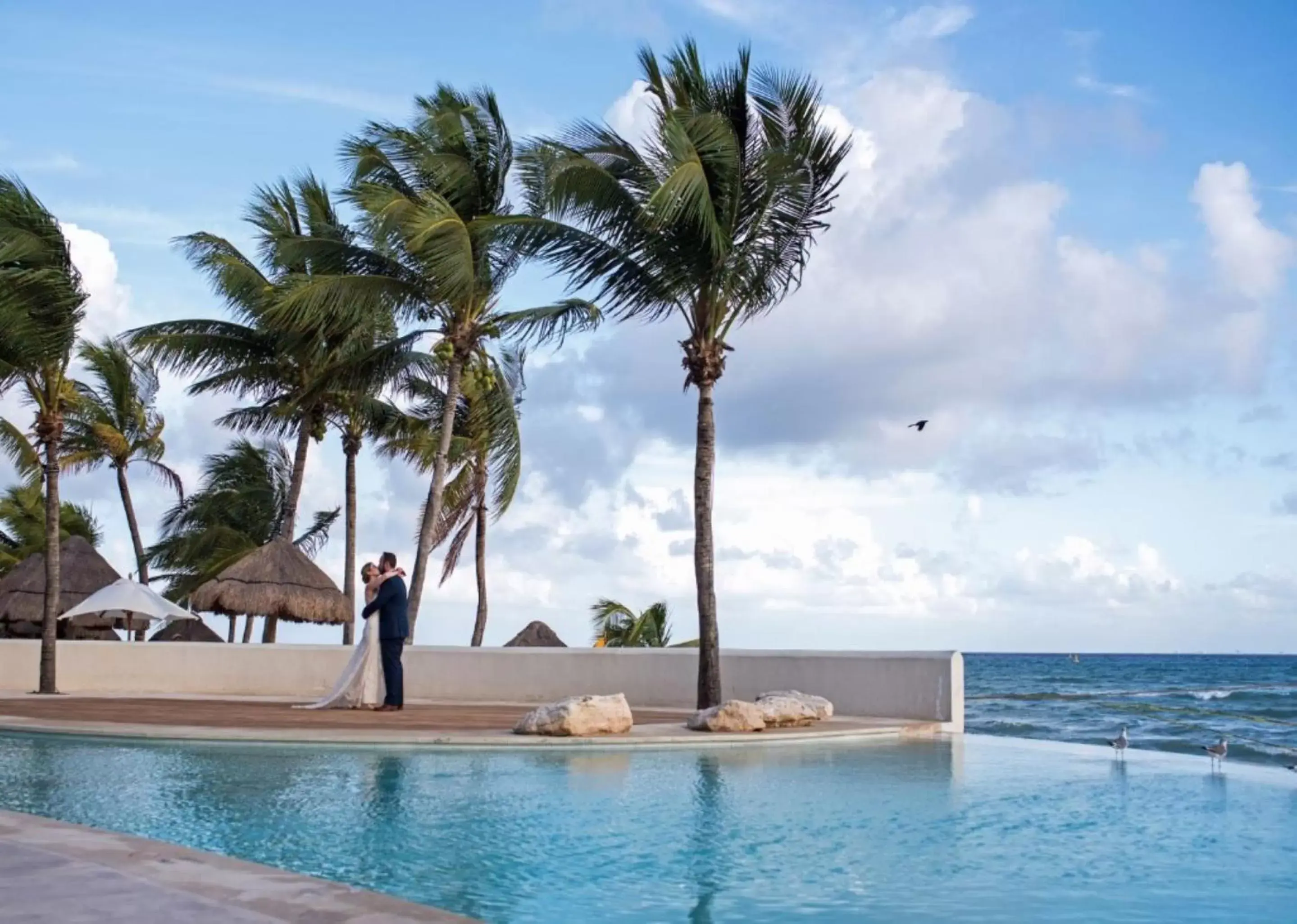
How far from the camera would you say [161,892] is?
532 centimetres

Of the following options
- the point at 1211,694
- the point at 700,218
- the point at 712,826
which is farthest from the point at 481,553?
the point at 1211,694

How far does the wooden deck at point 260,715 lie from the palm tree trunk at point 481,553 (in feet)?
42.2

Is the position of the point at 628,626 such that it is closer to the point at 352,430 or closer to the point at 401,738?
the point at 352,430

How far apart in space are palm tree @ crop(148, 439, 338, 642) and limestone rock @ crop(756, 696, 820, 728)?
2004 centimetres

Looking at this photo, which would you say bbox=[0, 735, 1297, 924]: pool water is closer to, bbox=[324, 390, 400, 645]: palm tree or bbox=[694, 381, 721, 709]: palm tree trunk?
bbox=[694, 381, 721, 709]: palm tree trunk

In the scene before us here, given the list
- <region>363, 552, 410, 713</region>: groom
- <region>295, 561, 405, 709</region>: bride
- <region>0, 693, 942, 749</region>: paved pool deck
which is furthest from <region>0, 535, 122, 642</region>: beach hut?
<region>363, 552, 410, 713</region>: groom

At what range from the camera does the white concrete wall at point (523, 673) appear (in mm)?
17422

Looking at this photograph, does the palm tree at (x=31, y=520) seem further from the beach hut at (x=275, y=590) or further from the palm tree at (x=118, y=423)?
the beach hut at (x=275, y=590)

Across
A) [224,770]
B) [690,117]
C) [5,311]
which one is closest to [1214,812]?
[224,770]

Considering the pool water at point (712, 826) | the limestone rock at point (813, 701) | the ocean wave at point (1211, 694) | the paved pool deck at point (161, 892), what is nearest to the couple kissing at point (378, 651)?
the pool water at point (712, 826)

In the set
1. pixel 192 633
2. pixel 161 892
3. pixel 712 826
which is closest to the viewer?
pixel 161 892

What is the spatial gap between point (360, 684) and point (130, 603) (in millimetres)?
9259

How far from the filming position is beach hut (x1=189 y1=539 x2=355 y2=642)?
2517 cm

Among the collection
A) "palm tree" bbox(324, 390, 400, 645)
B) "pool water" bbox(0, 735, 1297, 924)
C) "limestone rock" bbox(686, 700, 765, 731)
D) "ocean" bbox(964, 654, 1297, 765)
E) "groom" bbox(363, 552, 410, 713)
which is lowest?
"ocean" bbox(964, 654, 1297, 765)
